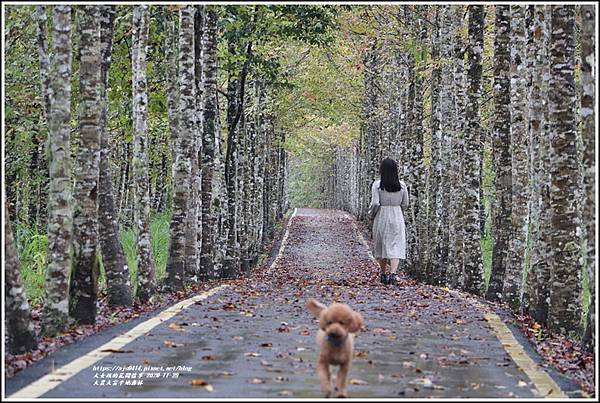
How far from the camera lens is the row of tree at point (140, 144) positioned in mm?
11273

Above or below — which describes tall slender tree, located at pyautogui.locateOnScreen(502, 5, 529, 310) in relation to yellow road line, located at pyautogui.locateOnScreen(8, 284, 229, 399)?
above

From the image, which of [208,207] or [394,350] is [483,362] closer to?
[394,350]

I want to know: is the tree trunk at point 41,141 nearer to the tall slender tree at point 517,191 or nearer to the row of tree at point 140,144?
the row of tree at point 140,144

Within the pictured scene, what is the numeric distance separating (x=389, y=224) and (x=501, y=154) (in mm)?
2902

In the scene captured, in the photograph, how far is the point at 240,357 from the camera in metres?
9.29

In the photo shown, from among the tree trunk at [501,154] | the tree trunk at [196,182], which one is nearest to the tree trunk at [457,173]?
the tree trunk at [501,154]

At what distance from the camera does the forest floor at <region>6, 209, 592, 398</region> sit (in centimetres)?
781

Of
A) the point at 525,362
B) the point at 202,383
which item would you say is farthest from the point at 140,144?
the point at 202,383

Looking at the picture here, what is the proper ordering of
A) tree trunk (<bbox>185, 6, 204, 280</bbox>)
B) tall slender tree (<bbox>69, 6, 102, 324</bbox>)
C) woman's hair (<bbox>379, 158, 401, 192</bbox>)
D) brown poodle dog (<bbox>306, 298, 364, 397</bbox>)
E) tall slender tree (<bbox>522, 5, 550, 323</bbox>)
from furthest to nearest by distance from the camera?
1. tree trunk (<bbox>185, 6, 204, 280</bbox>)
2. woman's hair (<bbox>379, 158, 401, 192</bbox>)
3. tall slender tree (<bbox>522, 5, 550, 323</bbox>)
4. tall slender tree (<bbox>69, 6, 102, 324</bbox>)
5. brown poodle dog (<bbox>306, 298, 364, 397</bbox>)

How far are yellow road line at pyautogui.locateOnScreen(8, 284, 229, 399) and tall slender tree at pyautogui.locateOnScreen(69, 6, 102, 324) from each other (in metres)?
0.84

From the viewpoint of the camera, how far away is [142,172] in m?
15.8

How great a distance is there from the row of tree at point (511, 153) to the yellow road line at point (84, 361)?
5030mm

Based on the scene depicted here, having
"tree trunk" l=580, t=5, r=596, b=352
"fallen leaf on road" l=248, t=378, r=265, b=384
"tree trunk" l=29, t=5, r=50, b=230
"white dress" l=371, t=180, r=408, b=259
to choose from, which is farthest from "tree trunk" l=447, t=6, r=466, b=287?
"fallen leaf on road" l=248, t=378, r=265, b=384

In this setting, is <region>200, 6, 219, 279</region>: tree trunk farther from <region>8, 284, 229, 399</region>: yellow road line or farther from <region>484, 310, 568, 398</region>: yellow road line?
<region>484, 310, 568, 398</region>: yellow road line
